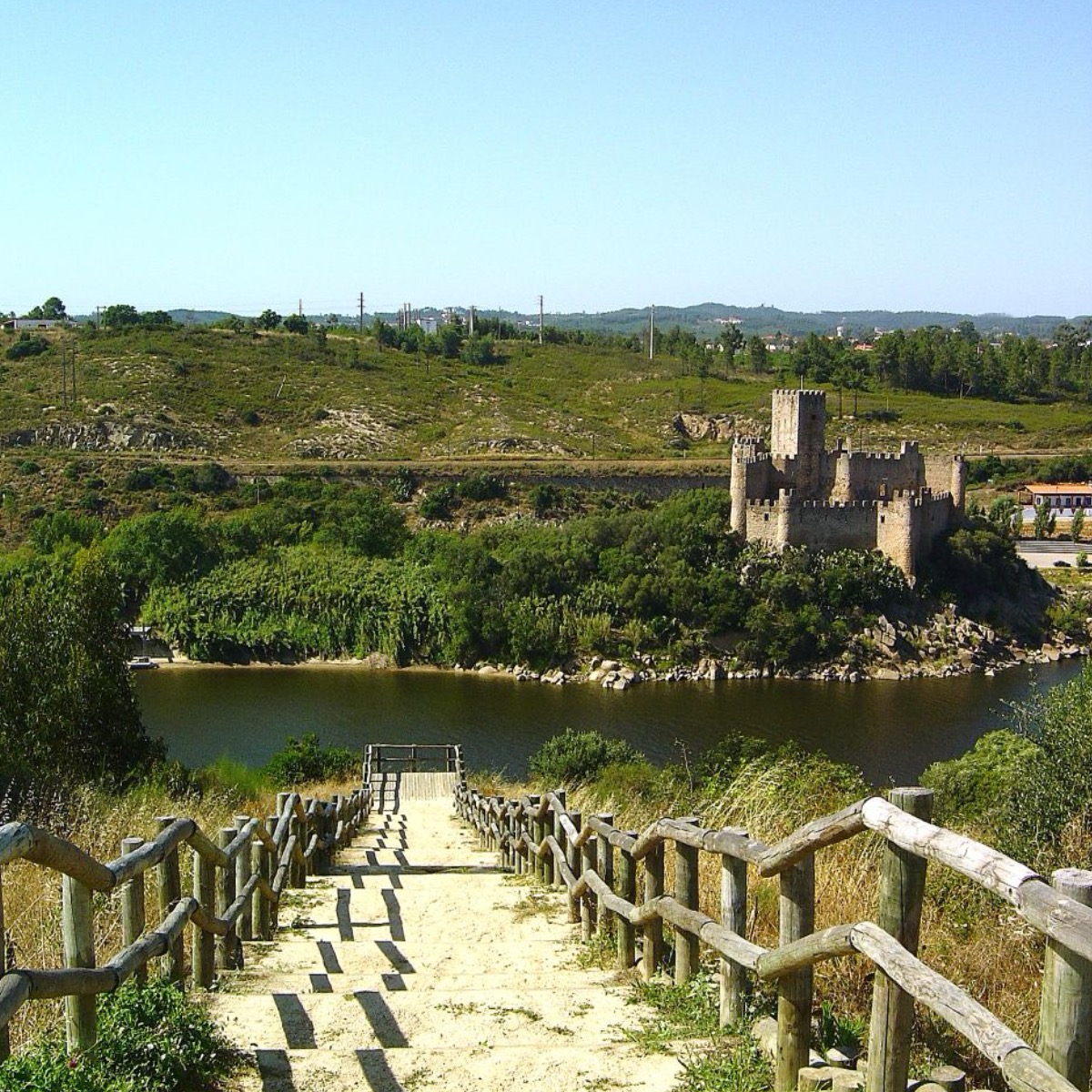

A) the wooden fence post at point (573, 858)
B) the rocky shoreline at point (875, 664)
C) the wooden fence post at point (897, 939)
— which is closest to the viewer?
the wooden fence post at point (897, 939)

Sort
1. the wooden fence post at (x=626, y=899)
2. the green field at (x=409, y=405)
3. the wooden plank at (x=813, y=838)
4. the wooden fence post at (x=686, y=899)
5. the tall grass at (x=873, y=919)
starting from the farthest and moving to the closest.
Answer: the green field at (x=409, y=405) < the wooden fence post at (x=626, y=899) < the wooden fence post at (x=686, y=899) < the tall grass at (x=873, y=919) < the wooden plank at (x=813, y=838)

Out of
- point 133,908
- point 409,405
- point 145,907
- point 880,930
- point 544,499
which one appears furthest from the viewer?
point 409,405

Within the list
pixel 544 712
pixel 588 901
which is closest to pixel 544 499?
pixel 544 712

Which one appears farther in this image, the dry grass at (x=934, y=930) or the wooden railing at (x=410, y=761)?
the wooden railing at (x=410, y=761)

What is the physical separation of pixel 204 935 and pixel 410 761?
709 inches

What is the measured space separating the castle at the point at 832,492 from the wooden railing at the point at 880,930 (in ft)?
121

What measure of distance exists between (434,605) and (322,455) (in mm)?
21274

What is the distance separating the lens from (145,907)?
5375 mm

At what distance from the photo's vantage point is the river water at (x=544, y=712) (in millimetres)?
30328

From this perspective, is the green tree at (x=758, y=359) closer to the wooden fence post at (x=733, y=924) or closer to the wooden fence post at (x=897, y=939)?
the wooden fence post at (x=733, y=924)

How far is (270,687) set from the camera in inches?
1510

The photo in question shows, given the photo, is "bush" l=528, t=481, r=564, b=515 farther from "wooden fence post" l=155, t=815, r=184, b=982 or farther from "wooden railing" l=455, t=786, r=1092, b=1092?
"wooden fence post" l=155, t=815, r=184, b=982

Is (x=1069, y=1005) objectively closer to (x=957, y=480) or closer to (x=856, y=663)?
(x=856, y=663)

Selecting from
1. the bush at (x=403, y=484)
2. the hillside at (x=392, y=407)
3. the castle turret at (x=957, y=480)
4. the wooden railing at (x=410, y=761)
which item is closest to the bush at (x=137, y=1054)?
the wooden railing at (x=410, y=761)
